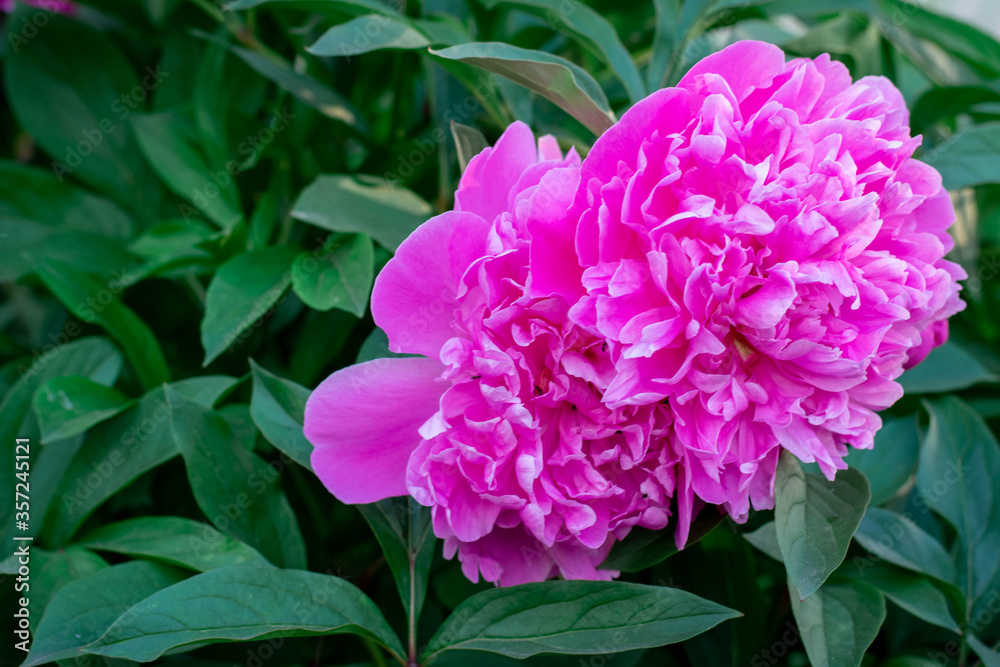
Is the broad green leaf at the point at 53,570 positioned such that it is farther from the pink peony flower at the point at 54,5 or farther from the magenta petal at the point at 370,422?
the pink peony flower at the point at 54,5

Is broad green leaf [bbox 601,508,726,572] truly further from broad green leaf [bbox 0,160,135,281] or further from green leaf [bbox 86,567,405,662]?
broad green leaf [bbox 0,160,135,281]

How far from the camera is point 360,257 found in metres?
0.56

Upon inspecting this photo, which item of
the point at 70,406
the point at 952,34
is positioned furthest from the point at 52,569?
the point at 952,34

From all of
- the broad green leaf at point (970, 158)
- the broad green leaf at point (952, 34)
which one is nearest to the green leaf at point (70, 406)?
the broad green leaf at point (970, 158)

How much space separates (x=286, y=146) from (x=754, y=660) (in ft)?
2.03

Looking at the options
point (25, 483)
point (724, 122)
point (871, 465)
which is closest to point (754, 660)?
point (871, 465)

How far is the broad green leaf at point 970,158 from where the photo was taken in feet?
2.03

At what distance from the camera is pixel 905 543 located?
57 centimetres

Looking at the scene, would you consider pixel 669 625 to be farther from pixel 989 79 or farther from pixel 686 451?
pixel 989 79

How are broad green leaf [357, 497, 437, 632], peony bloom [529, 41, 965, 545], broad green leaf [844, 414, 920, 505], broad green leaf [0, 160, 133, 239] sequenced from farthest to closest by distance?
broad green leaf [0, 160, 133, 239] < broad green leaf [844, 414, 920, 505] < broad green leaf [357, 497, 437, 632] < peony bloom [529, 41, 965, 545]

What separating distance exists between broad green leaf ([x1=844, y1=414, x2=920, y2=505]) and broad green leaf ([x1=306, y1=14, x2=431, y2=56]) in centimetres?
48

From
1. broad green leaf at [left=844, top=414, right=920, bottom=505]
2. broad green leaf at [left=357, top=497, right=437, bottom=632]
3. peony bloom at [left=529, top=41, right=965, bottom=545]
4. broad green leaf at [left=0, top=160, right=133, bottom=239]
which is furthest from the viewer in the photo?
broad green leaf at [left=0, top=160, right=133, bottom=239]

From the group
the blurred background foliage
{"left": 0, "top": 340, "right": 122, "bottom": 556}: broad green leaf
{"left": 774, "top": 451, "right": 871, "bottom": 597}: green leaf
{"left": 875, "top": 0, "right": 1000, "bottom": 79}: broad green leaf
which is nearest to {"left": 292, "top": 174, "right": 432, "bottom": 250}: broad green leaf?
the blurred background foliage

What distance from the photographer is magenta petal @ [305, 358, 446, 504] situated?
44cm
